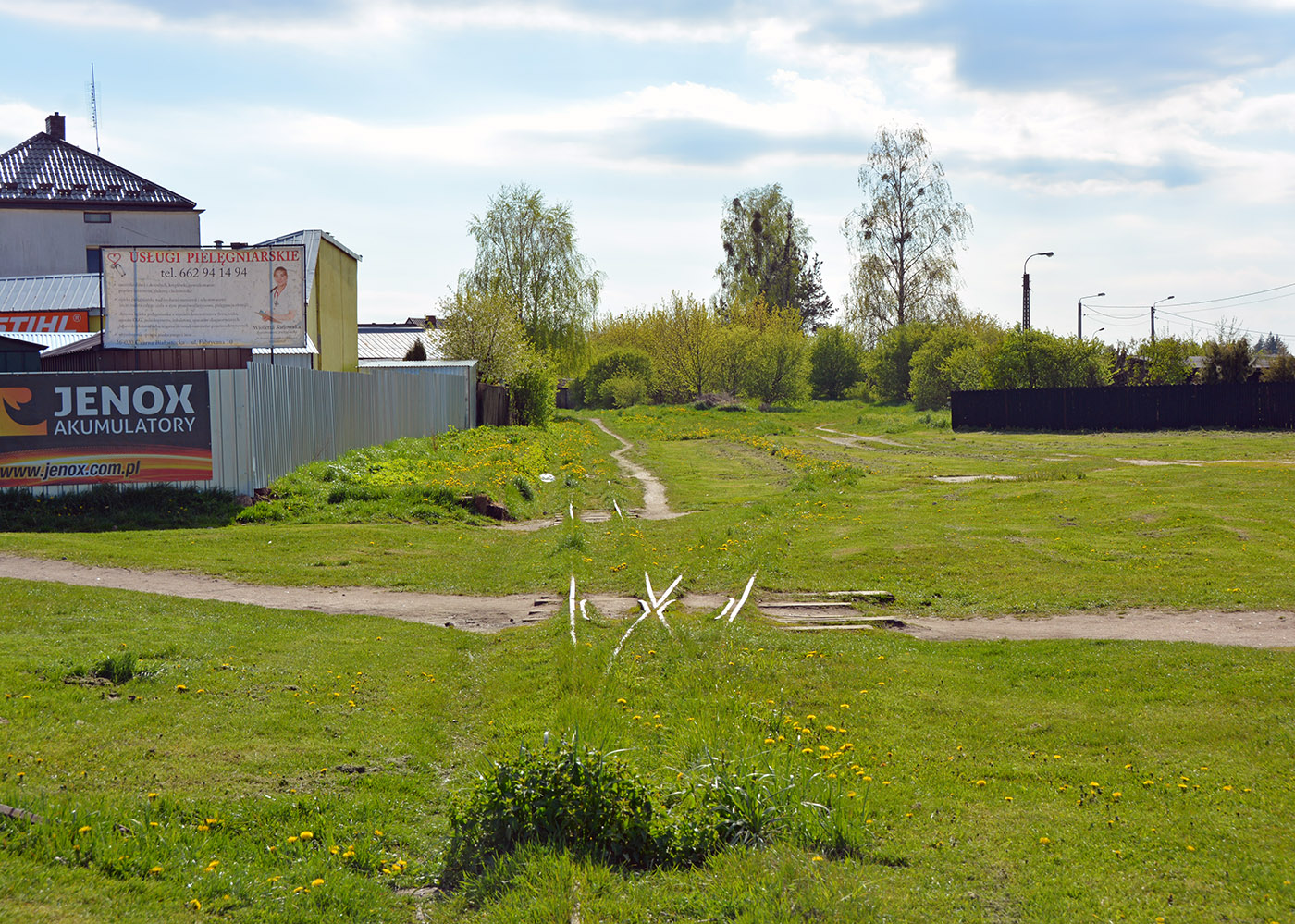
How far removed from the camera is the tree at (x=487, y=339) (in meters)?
51.4

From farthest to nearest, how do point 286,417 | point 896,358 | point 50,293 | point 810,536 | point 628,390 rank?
point 628,390 → point 896,358 → point 50,293 → point 286,417 → point 810,536

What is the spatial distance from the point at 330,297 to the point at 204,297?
391 inches

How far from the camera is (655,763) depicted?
6.47 metres

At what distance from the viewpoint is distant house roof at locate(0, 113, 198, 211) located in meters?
43.9

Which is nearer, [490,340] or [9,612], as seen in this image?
[9,612]

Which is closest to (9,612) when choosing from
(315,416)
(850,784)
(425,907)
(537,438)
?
(425,907)

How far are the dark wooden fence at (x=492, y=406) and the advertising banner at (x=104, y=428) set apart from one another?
2480cm

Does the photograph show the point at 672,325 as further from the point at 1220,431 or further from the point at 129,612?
the point at 129,612

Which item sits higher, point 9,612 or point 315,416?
point 315,416

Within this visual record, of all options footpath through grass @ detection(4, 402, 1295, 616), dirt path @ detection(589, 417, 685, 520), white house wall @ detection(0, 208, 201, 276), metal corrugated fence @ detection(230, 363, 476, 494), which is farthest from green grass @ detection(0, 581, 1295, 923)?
white house wall @ detection(0, 208, 201, 276)

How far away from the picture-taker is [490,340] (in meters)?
51.6

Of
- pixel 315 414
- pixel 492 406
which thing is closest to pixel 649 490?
pixel 315 414

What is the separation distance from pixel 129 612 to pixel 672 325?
225 feet

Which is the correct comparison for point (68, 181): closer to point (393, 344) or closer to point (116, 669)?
point (393, 344)
